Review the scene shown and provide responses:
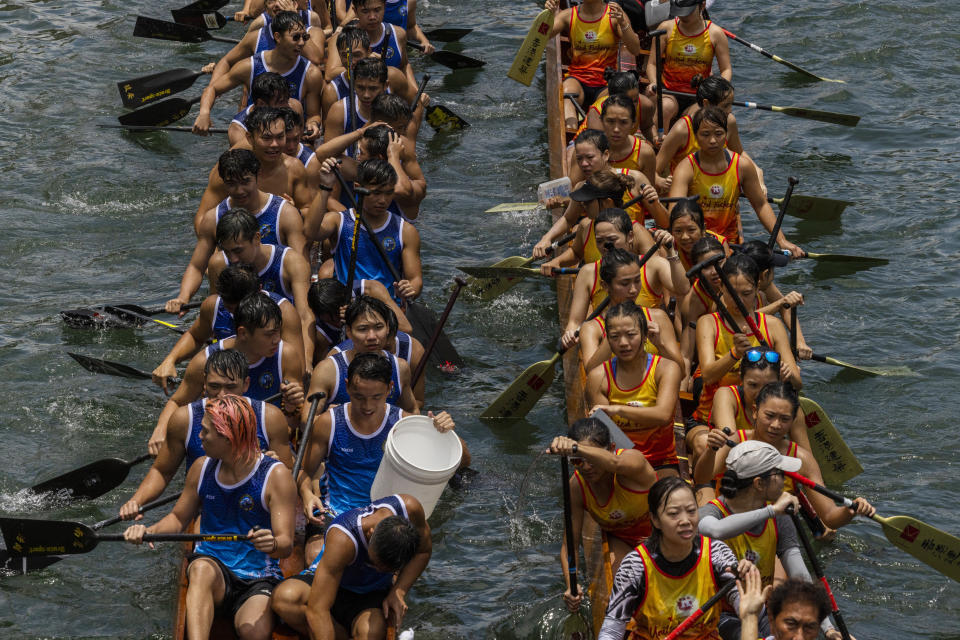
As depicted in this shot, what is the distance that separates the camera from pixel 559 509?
7.98 meters

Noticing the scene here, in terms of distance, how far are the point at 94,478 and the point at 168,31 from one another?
734 cm

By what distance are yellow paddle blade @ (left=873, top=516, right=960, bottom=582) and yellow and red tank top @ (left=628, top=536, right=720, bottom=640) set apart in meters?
1.78

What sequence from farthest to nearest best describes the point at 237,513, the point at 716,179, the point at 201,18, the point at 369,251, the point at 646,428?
the point at 201,18, the point at 716,179, the point at 369,251, the point at 646,428, the point at 237,513

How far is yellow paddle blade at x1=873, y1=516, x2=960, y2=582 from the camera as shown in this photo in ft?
21.8

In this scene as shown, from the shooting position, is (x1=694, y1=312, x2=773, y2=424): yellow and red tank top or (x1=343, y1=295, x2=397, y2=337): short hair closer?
(x1=343, y1=295, x2=397, y2=337): short hair

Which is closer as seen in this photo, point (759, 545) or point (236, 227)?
point (759, 545)

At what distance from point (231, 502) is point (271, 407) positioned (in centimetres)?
64

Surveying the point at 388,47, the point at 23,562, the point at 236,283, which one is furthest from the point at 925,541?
the point at 388,47

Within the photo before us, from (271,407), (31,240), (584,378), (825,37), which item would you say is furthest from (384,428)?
(825,37)

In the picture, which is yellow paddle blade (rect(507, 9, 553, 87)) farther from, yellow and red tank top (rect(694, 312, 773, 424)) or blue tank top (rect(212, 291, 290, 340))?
blue tank top (rect(212, 291, 290, 340))

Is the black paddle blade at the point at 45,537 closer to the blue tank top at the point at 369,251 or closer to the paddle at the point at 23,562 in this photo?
the paddle at the point at 23,562

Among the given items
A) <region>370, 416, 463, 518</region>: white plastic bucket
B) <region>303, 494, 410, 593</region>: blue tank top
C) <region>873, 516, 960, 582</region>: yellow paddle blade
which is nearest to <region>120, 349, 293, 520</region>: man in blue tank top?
<region>370, 416, 463, 518</region>: white plastic bucket

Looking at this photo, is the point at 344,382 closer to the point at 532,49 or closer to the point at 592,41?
the point at 592,41

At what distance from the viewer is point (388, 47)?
11.1m
